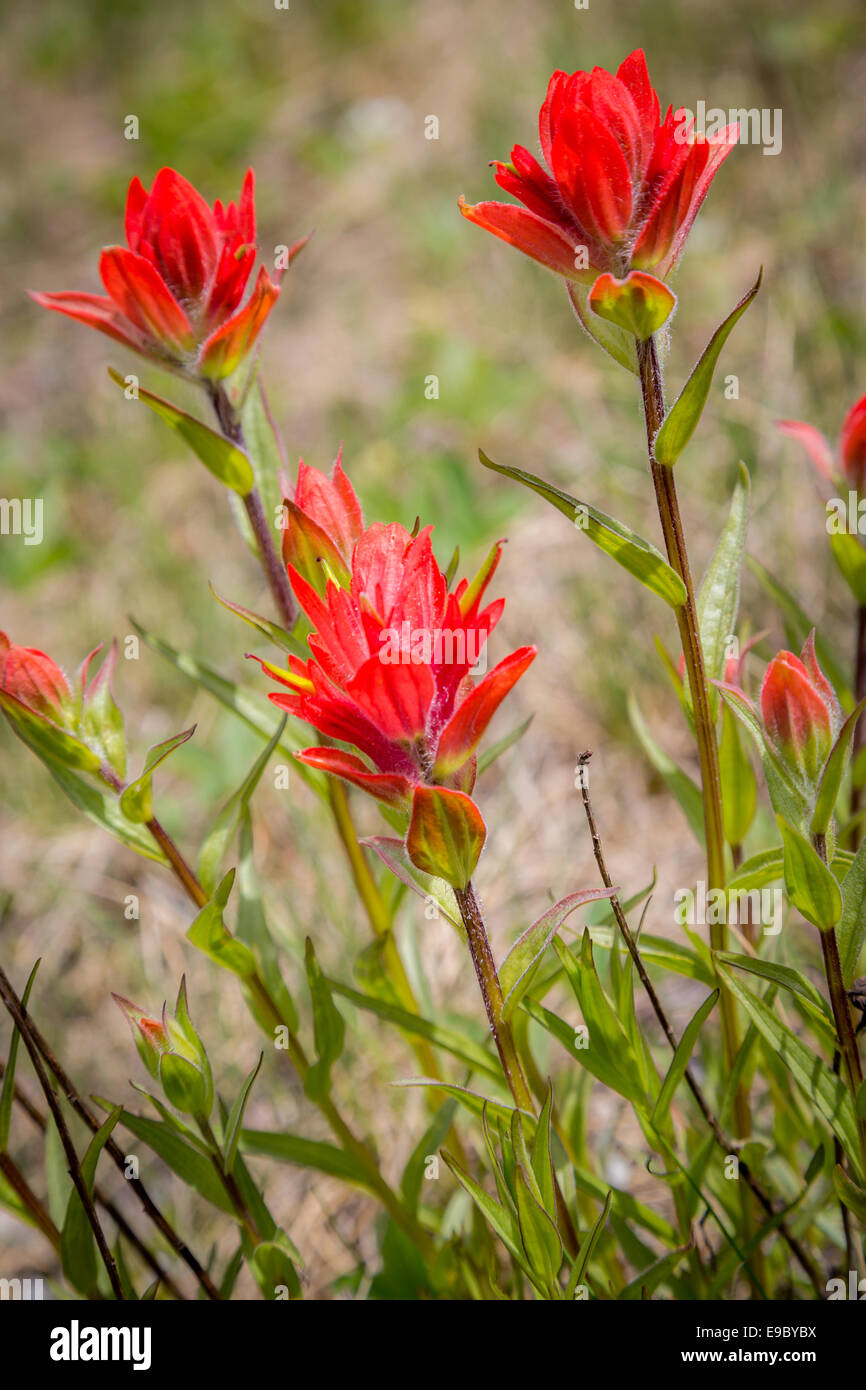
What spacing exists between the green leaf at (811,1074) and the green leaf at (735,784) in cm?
22

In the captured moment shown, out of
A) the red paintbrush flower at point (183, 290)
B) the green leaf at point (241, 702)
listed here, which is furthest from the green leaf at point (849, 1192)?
the red paintbrush flower at point (183, 290)

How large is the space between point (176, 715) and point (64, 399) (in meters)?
1.54

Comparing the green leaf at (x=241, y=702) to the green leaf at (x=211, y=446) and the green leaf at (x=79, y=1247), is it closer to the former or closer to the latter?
the green leaf at (x=211, y=446)

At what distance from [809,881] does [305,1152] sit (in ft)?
1.95

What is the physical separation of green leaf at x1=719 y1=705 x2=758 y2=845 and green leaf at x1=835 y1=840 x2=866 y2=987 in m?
0.21

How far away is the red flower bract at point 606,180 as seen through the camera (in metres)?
0.71

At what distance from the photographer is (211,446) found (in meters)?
0.95

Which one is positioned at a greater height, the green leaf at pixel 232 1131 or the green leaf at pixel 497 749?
the green leaf at pixel 497 749

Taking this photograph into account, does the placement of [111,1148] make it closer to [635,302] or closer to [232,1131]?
[232,1131]

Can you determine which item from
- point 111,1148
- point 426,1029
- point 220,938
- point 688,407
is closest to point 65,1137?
point 111,1148

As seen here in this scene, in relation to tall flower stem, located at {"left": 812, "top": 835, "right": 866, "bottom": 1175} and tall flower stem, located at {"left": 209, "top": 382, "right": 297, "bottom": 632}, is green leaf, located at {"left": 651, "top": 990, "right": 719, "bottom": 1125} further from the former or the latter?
tall flower stem, located at {"left": 209, "top": 382, "right": 297, "bottom": 632}

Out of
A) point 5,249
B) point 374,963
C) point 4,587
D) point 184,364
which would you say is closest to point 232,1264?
point 374,963

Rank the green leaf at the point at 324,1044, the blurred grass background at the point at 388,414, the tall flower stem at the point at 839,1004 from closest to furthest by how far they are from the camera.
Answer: the tall flower stem at the point at 839,1004
the green leaf at the point at 324,1044
the blurred grass background at the point at 388,414
